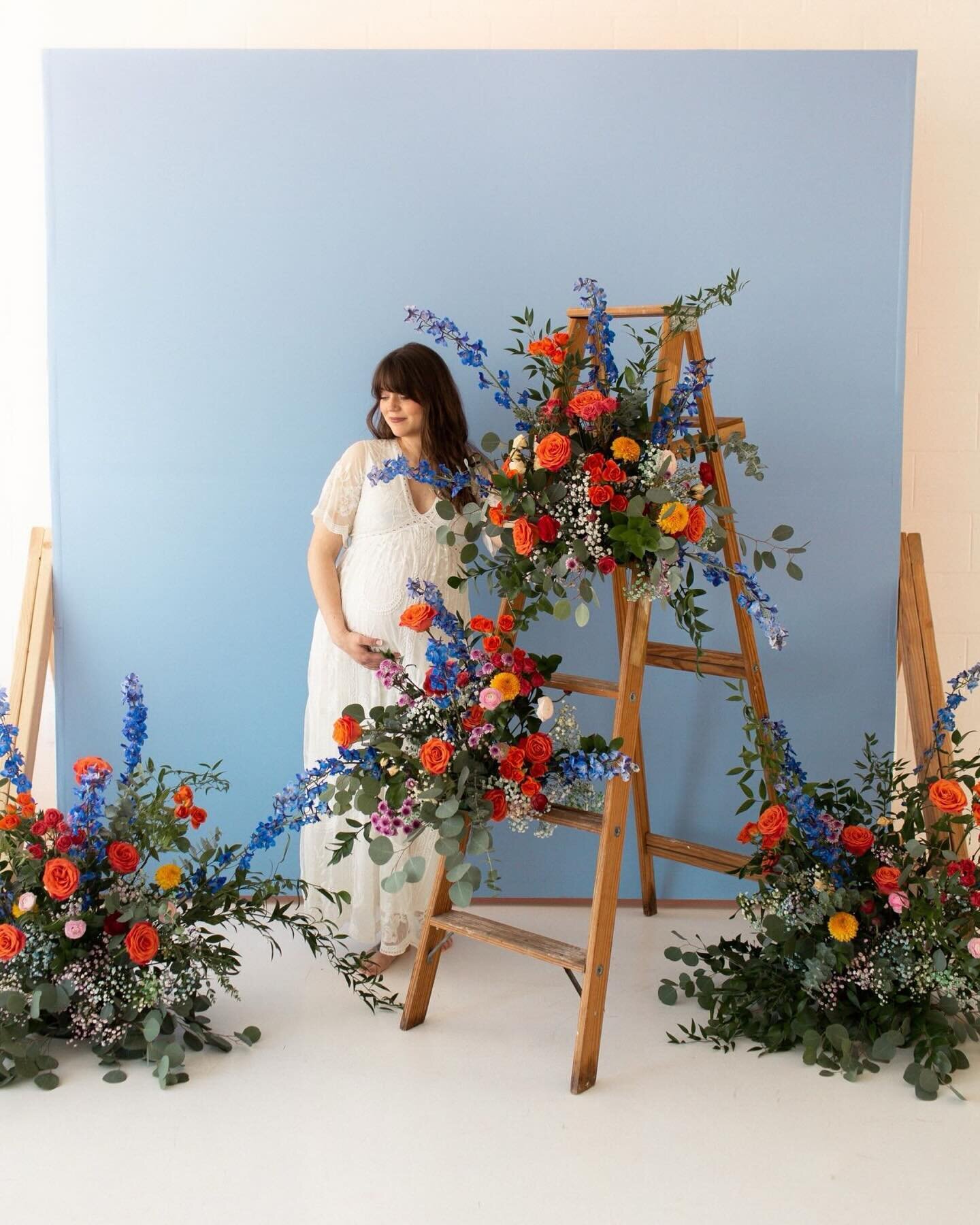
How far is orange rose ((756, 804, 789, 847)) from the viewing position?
233 centimetres

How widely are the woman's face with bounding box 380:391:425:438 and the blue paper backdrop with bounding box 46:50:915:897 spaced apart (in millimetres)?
285

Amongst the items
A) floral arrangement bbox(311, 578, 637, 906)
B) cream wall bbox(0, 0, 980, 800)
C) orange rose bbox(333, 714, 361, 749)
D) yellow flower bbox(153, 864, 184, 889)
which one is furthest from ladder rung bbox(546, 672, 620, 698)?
cream wall bbox(0, 0, 980, 800)

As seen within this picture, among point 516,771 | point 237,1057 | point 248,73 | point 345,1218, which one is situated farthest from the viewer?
point 248,73

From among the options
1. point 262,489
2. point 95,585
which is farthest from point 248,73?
point 95,585

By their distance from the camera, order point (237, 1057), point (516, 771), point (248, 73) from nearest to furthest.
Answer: point (516, 771), point (237, 1057), point (248, 73)

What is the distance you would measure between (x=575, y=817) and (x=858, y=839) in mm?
601

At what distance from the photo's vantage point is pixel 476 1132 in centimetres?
200

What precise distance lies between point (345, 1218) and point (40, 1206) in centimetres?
50

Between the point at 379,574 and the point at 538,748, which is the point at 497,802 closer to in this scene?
the point at 538,748

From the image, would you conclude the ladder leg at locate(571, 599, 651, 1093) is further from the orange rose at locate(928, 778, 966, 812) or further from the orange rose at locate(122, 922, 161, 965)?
the orange rose at locate(122, 922, 161, 965)

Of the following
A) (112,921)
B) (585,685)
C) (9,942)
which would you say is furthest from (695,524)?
(9,942)

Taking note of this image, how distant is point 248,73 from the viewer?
2883 mm

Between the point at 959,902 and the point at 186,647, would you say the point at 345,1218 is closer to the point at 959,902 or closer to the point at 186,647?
the point at 959,902

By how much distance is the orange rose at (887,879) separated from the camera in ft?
7.35
